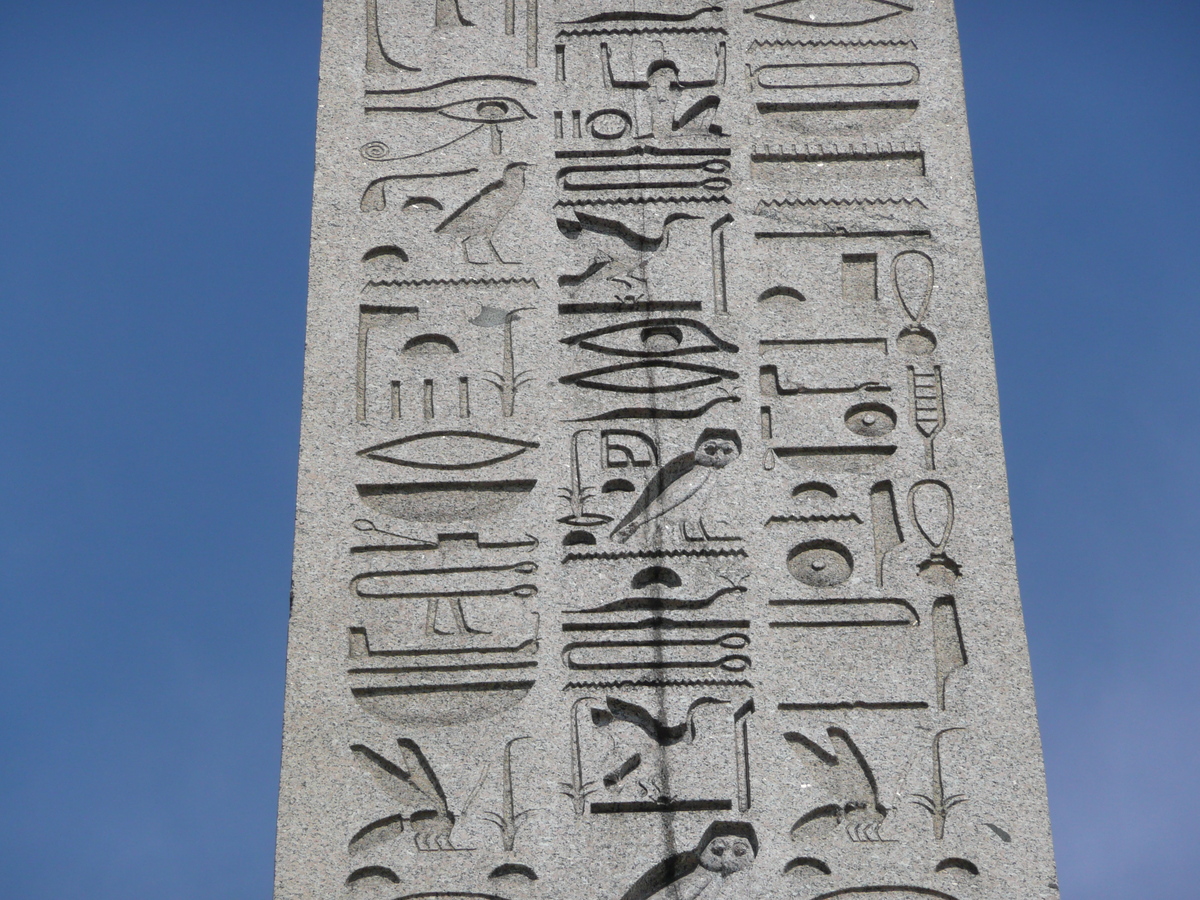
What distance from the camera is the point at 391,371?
669cm

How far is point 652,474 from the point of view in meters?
6.47

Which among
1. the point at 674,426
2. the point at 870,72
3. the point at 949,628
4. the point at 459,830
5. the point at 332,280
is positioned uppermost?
the point at 870,72

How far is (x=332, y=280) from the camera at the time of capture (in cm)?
683

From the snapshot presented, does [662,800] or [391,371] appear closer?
[662,800]

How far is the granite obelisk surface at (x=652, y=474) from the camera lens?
5.99 metres

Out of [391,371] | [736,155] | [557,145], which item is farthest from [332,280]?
[736,155]

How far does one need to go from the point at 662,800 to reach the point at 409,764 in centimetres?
62

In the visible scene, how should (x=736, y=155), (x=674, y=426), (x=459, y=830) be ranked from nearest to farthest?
1. (x=459, y=830)
2. (x=674, y=426)
3. (x=736, y=155)

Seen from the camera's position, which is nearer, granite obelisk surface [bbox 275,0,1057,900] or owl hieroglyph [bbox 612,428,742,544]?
granite obelisk surface [bbox 275,0,1057,900]

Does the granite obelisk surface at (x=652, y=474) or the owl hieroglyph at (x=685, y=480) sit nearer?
the granite obelisk surface at (x=652, y=474)

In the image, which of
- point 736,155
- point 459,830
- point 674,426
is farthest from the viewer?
point 736,155

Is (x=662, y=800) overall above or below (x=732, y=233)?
below

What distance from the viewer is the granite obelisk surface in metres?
5.99

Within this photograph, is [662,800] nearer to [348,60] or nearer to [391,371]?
[391,371]
